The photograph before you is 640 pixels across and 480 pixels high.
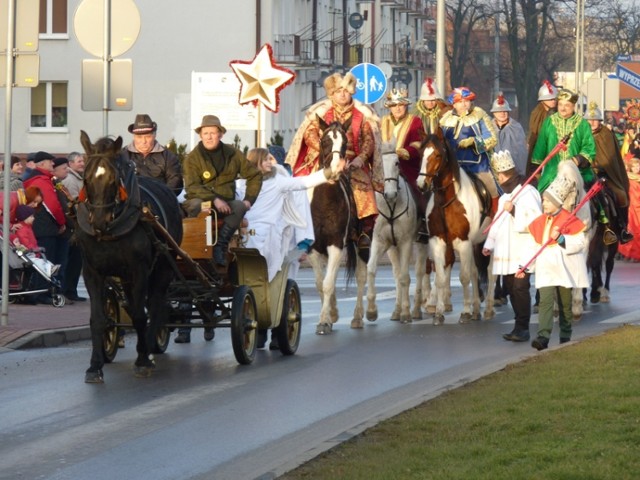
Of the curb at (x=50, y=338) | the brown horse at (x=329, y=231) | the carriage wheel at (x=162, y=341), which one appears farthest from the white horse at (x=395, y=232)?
the carriage wheel at (x=162, y=341)

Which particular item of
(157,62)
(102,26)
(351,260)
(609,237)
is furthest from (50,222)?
(157,62)

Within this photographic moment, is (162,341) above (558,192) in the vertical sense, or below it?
below

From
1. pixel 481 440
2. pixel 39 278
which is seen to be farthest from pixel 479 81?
pixel 481 440

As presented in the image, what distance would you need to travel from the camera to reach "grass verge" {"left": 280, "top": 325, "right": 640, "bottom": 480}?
8602 mm

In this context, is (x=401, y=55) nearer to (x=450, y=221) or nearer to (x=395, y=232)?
(x=395, y=232)

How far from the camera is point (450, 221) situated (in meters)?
19.0

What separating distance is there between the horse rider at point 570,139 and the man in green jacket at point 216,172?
5832 millimetres

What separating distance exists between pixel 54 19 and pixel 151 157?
155 ft

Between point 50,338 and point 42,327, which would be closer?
point 50,338

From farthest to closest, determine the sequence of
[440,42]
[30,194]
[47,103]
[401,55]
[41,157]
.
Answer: [401,55]
[47,103]
[440,42]
[41,157]
[30,194]

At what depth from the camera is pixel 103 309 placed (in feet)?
43.9

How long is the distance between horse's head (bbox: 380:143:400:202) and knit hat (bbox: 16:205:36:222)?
461 cm

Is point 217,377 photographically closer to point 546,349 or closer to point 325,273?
point 546,349

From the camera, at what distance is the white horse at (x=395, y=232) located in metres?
18.9
